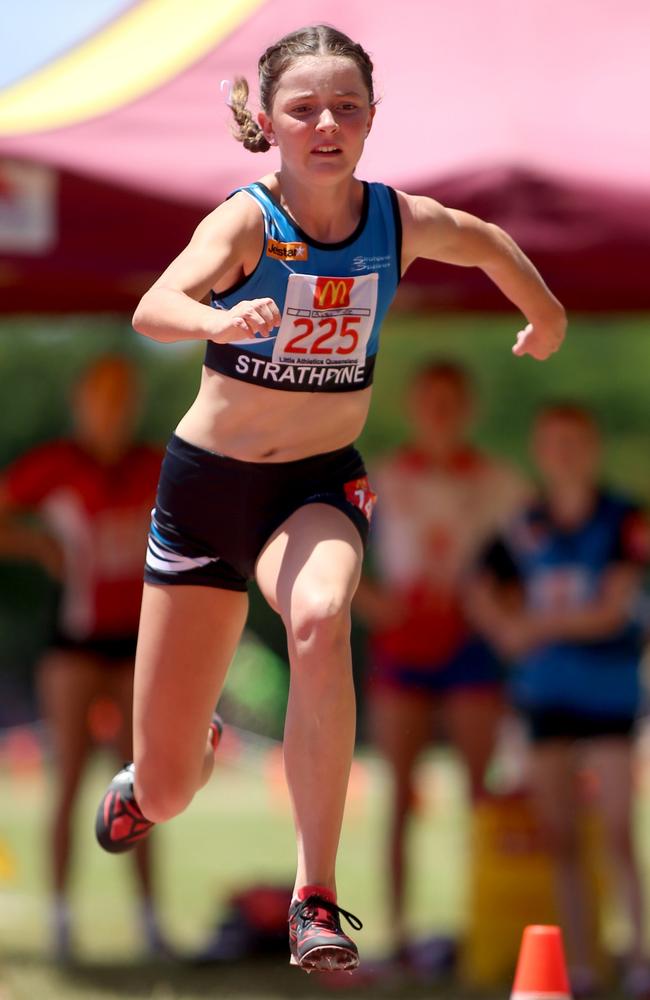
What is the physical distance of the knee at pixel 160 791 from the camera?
427cm

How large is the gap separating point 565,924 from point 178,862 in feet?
11.3

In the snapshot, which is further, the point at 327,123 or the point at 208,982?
the point at 208,982

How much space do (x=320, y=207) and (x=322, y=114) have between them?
0.78 feet

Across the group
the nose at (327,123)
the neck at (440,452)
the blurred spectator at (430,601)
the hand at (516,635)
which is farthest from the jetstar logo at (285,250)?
the neck at (440,452)

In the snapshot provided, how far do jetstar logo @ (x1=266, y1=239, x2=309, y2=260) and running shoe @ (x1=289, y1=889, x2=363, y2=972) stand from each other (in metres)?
1.36

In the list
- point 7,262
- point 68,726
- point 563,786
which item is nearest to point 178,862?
point 68,726

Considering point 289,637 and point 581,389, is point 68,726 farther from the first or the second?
point 581,389

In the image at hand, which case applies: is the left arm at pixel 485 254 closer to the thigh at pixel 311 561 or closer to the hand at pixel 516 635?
the thigh at pixel 311 561

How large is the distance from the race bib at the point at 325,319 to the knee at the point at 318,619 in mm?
568

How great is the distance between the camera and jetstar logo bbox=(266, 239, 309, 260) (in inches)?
149

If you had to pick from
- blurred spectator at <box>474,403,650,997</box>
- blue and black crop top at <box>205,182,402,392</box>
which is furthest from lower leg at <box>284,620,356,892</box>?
blurred spectator at <box>474,403,650,997</box>

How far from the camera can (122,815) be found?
465cm

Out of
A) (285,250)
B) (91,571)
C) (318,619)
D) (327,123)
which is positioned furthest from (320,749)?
(91,571)

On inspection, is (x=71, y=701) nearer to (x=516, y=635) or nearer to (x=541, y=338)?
(x=516, y=635)
